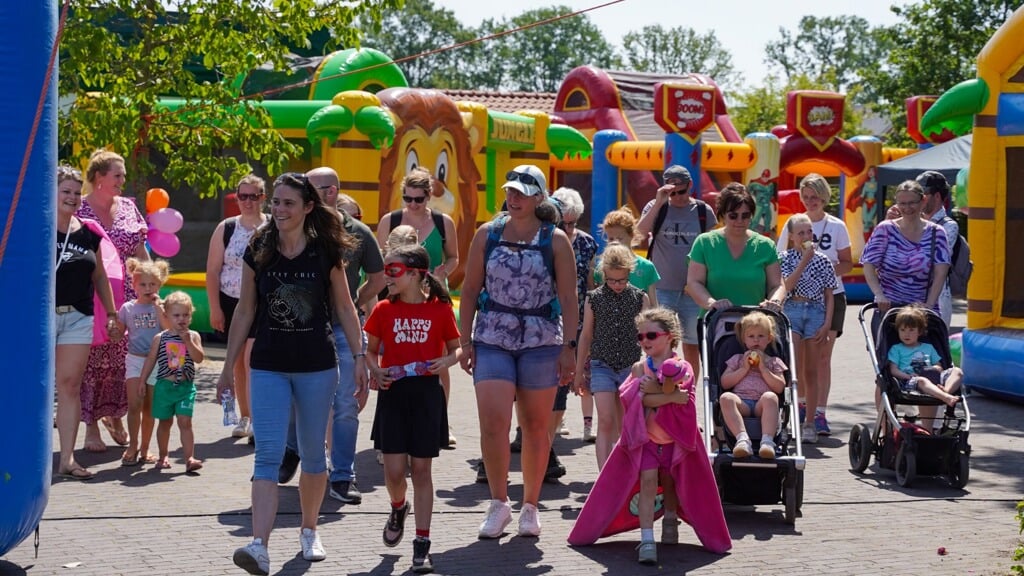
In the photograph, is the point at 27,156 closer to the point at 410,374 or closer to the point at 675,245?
the point at 410,374

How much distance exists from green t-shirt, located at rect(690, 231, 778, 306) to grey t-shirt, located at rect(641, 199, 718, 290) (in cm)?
64

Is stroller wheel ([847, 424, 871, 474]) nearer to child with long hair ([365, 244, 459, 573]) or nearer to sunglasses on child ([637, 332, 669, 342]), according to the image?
sunglasses on child ([637, 332, 669, 342])

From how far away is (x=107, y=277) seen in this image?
27.2 feet

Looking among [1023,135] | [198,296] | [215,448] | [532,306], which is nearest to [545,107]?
[198,296]

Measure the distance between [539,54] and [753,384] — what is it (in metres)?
100

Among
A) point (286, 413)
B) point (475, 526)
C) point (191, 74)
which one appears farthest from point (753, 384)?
point (191, 74)

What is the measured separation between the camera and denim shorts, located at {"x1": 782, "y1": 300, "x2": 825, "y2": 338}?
396 inches

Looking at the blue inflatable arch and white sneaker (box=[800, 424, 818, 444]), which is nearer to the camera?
the blue inflatable arch

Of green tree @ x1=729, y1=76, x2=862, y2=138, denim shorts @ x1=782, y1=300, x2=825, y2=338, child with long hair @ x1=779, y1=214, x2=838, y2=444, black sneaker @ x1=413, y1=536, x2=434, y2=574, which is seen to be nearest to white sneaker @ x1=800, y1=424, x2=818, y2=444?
child with long hair @ x1=779, y1=214, x2=838, y2=444

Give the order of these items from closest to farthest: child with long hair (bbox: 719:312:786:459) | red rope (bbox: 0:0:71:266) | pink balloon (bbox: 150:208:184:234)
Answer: red rope (bbox: 0:0:71:266) → child with long hair (bbox: 719:312:786:459) → pink balloon (bbox: 150:208:184:234)

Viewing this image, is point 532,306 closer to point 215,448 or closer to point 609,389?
point 609,389

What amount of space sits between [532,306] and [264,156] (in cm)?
833

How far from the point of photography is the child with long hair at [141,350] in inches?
337

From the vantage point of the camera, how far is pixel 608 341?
788cm
